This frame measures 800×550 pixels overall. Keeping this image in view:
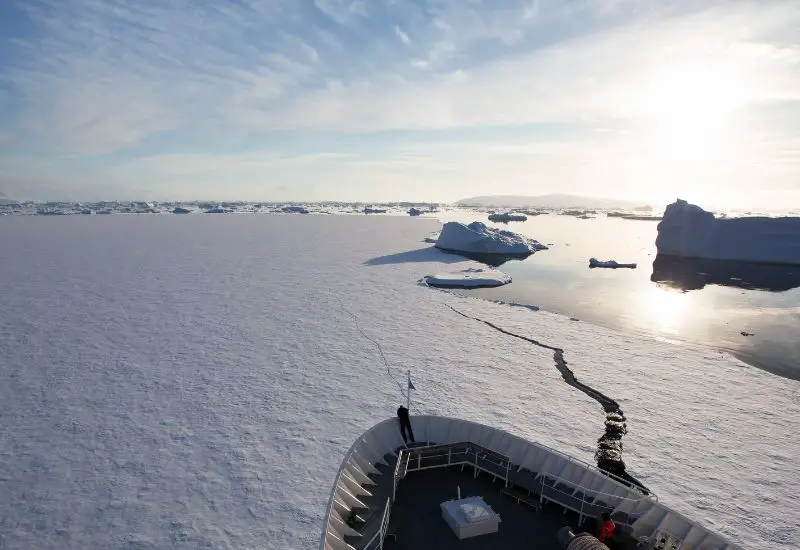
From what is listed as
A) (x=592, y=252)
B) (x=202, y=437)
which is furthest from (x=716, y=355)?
(x=592, y=252)

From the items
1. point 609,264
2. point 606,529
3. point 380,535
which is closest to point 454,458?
point 380,535

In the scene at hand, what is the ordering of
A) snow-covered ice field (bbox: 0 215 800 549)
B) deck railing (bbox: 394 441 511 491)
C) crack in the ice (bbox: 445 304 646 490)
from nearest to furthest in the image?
deck railing (bbox: 394 441 511 491) < snow-covered ice field (bbox: 0 215 800 549) < crack in the ice (bbox: 445 304 646 490)

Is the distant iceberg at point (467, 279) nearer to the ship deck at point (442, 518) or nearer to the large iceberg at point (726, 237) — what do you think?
the ship deck at point (442, 518)

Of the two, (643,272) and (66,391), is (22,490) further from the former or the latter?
(643,272)

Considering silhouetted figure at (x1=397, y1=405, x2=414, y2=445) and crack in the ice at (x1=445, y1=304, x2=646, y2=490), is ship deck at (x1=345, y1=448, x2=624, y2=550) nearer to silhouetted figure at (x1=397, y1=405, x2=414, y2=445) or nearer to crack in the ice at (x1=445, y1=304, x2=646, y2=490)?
silhouetted figure at (x1=397, y1=405, x2=414, y2=445)

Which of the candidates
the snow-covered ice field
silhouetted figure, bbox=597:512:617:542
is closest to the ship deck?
silhouetted figure, bbox=597:512:617:542

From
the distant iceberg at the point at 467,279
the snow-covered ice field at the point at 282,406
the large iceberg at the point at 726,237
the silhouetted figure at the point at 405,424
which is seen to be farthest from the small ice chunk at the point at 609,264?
the silhouetted figure at the point at 405,424
